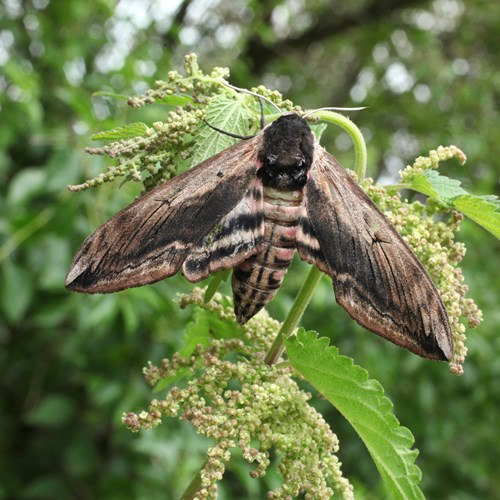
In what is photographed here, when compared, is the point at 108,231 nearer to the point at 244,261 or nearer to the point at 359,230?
the point at 244,261

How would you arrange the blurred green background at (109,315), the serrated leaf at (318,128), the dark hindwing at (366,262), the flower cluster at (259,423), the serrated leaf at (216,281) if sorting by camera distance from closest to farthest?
the flower cluster at (259,423) → the dark hindwing at (366,262) → the serrated leaf at (216,281) → the serrated leaf at (318,128) → the blurred green background at (109,315)

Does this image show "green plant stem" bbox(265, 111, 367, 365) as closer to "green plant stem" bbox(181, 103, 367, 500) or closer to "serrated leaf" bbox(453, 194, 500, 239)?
"green plant stem" bbox(181, 103, 367, 500)

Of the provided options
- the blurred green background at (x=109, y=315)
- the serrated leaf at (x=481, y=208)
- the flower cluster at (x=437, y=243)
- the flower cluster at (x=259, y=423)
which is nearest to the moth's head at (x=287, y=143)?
the flower cluster at (x=437, y=243)

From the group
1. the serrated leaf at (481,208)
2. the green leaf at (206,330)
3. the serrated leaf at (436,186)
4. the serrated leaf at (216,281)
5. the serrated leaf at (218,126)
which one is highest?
the serrated leaf at (436,186)

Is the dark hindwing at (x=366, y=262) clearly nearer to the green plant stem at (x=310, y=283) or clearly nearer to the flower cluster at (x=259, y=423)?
the green plant stem at (x=310, y=283)

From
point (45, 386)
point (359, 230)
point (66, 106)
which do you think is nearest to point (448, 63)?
point (66, 106)

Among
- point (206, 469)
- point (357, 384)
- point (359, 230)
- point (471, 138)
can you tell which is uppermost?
point (471, 138)

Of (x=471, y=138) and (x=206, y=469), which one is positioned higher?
(x=471, y=138)
